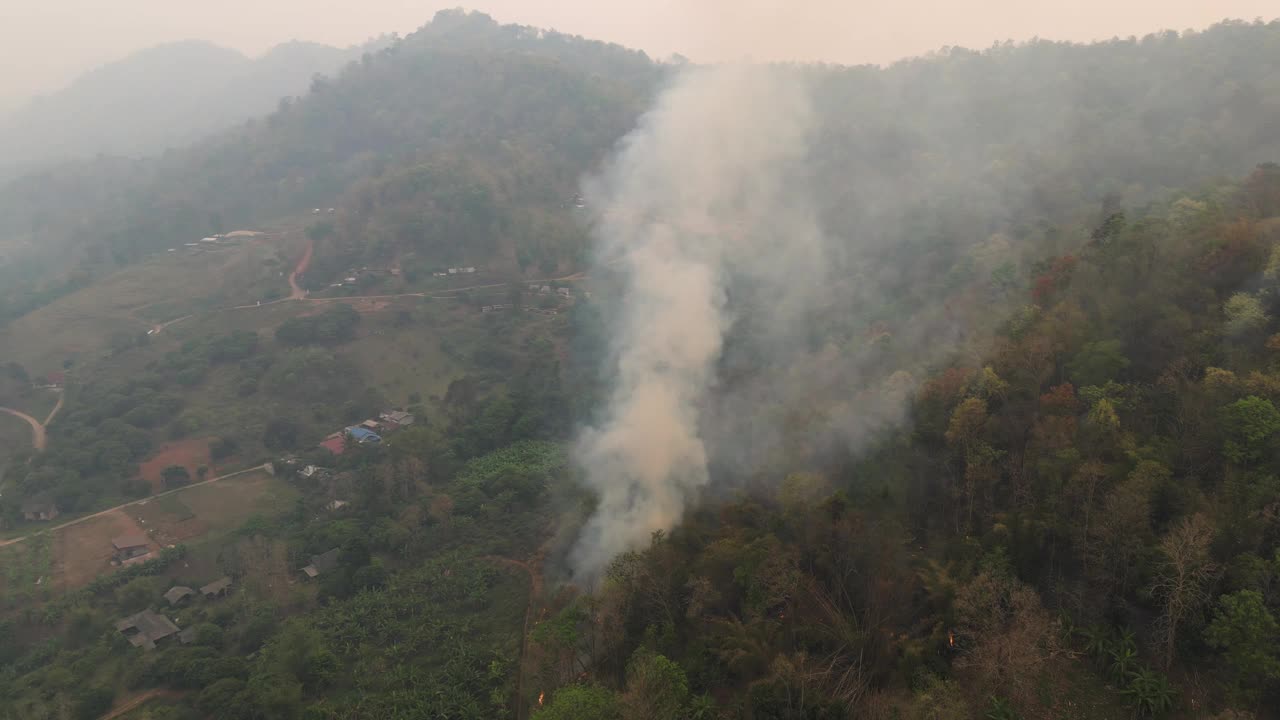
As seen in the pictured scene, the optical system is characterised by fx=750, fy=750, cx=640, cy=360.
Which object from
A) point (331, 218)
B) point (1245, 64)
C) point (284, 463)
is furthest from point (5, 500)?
point (1245, 64)

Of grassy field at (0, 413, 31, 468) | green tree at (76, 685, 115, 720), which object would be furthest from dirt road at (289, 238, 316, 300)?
green tree at (76, 685, 115, 720)

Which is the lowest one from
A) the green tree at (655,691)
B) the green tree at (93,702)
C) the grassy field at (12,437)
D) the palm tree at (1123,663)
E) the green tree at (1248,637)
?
the grassy field at (12,437)

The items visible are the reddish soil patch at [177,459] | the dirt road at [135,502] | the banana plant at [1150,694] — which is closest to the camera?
the banana plant at [1150,694]

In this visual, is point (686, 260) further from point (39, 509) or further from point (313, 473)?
point (39, 509)

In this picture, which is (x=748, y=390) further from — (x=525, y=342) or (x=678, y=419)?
(x=525, y=342)

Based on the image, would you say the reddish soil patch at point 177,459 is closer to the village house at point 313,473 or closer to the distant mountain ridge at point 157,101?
the village house at point 313,473

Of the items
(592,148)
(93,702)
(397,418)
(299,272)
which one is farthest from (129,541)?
(592,148)

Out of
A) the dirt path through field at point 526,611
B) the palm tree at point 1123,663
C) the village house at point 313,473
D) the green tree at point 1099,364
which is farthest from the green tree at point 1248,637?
the village house at point 313,473
